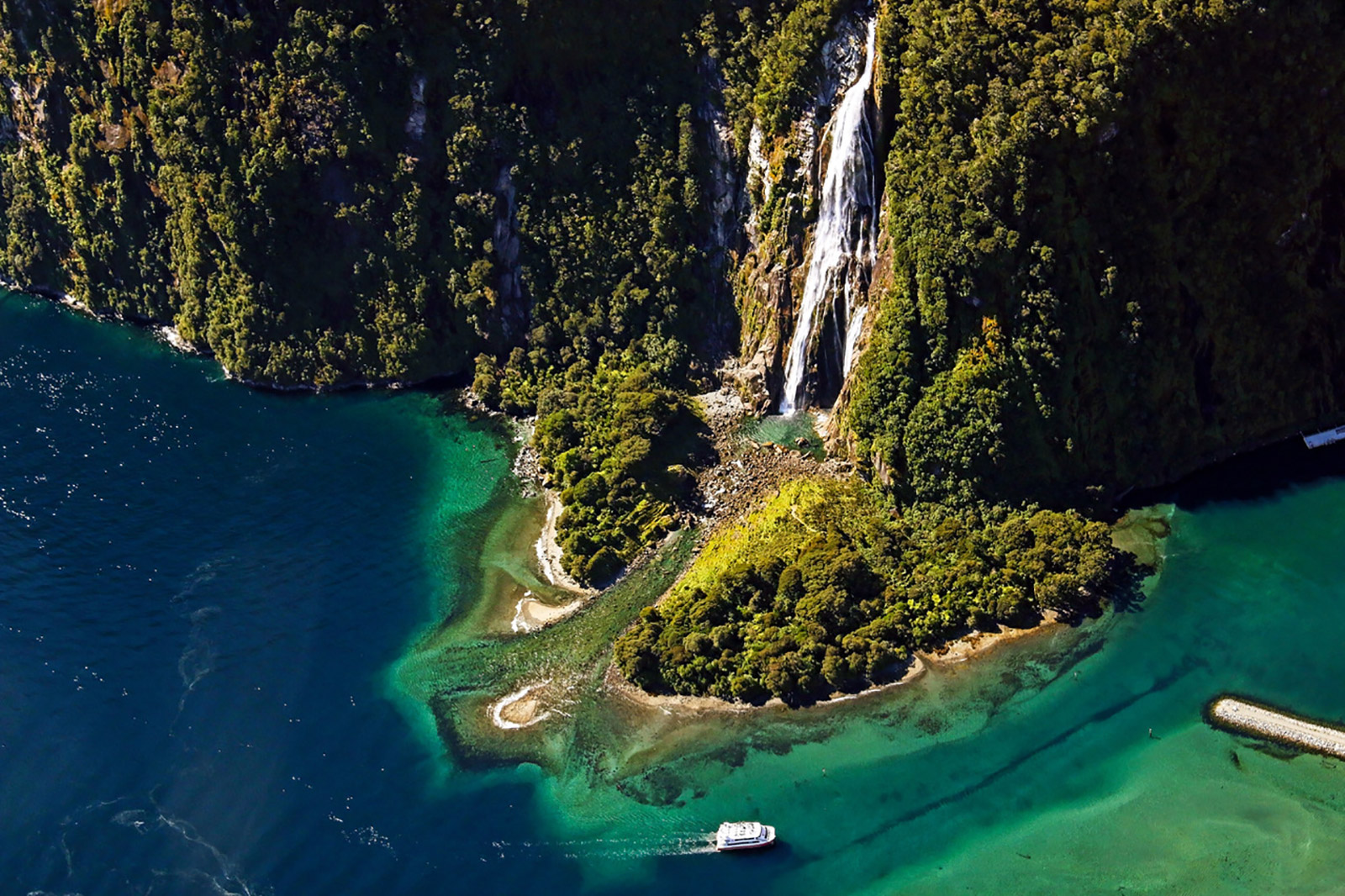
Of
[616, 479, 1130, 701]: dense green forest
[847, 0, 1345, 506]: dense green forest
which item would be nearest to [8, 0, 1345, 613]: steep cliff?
[847, 0, 1345, 506]: dense green forest

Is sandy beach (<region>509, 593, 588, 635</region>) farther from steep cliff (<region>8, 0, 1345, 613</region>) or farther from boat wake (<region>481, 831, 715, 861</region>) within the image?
boat wake (<region>481, 831, 715, 861</region>)

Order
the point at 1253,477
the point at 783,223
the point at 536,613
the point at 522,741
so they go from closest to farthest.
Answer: the point at 522,741
the point at 1253,477
the point at 536,613
the point at 783,223

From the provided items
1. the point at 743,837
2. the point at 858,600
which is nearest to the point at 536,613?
the point at 858,600

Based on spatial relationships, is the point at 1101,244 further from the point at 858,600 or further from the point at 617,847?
the point at 617,847

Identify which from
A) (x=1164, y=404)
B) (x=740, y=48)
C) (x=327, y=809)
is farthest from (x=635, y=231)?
(x=327, y=809)

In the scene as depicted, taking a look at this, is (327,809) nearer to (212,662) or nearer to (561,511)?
(212,662)

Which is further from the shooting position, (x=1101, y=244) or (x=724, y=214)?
Result: (x=724, y=214)

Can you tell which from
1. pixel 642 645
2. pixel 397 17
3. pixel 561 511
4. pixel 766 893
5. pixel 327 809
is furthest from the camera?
pixel 397 17
